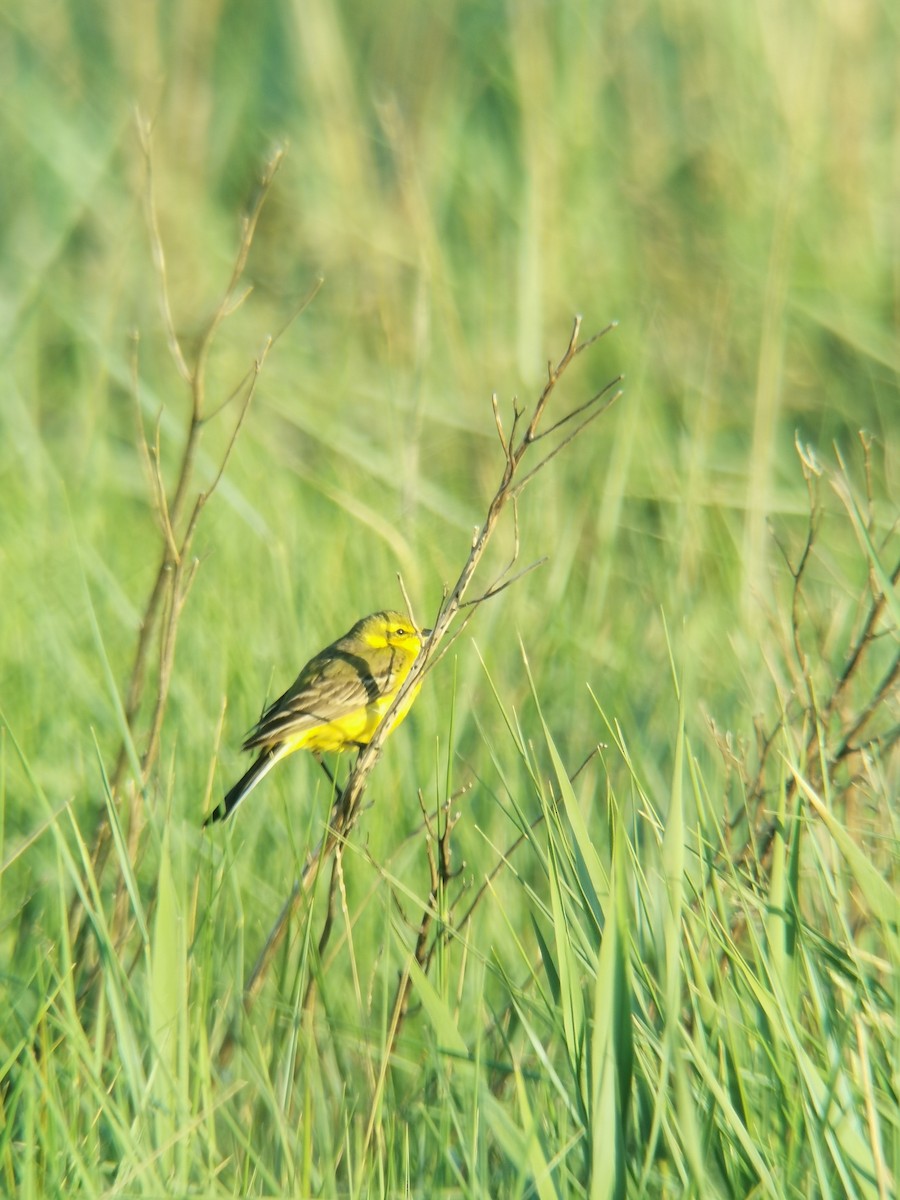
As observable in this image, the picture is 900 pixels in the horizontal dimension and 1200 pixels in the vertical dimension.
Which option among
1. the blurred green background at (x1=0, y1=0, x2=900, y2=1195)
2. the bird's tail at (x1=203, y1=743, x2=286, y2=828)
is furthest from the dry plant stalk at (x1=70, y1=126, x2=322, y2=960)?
the blurred green background at (x1=0, y1=0, x2=900, y2=1195)

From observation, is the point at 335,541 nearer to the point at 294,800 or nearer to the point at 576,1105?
the point at 294,800

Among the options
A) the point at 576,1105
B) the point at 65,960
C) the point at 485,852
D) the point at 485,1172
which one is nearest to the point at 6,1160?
the point at 65,960

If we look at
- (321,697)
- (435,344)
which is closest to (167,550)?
(321,697)

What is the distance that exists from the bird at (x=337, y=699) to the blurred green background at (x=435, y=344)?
12cm

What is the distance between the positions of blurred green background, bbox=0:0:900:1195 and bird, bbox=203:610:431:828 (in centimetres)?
12

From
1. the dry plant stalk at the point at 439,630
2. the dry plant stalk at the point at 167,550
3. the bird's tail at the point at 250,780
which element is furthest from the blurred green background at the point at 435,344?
the dry plant stalk at the point at 439,630

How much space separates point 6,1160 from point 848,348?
4.59 metres

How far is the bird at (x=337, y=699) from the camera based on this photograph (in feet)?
9.67

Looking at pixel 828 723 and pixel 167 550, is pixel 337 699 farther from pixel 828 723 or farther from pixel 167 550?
pixel 828 723

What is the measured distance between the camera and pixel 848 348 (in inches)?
225

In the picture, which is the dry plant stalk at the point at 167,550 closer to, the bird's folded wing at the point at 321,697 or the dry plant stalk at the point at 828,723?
the bird's folded wing at the point at 321,697

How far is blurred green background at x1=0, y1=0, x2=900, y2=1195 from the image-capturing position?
3.63 metres

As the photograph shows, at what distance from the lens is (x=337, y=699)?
321 cm

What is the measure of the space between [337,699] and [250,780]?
421mm
